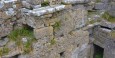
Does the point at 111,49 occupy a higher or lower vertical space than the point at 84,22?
lower

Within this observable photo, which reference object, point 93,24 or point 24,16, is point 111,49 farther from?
point 24,16

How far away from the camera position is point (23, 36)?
7.33m

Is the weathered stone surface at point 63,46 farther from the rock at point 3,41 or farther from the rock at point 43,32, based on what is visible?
the rock at point 3,41

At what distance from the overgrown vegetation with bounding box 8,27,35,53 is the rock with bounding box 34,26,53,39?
0.16 meters

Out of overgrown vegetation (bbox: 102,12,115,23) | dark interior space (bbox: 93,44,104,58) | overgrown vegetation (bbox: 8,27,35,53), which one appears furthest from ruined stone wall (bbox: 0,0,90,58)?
dark interior space (bbox: 93,44,104,58)

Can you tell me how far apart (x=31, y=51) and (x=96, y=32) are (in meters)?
2.85

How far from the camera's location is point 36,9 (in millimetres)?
7062

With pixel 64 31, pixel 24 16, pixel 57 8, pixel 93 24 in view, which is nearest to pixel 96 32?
pixel 93 24

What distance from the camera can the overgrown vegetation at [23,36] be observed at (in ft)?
23.8

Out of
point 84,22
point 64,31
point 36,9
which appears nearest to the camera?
point 36,9

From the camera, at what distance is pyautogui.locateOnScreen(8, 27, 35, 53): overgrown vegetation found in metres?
7.25

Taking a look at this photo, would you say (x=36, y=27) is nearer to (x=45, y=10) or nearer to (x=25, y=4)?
(x=45, y=10)

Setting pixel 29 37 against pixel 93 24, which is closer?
pixel 29 37

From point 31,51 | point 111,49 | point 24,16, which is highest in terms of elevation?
point 24,16
